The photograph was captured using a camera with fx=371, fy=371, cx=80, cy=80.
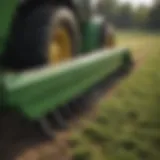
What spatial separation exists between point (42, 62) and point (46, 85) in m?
0.28

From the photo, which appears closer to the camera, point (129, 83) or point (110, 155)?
point (110, 155)

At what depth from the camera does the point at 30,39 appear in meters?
1.36

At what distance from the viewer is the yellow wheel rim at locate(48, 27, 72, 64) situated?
1558 mm

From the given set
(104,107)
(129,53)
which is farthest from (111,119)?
(129,53)

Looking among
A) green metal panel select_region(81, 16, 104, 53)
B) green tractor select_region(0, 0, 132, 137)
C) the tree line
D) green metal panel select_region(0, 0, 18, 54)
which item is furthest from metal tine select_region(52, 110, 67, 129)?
the tree line

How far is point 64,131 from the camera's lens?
1.37m

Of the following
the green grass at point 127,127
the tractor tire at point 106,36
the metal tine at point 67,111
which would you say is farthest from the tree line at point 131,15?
the metal tine at point 67,111

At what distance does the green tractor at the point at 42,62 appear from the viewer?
0.98m

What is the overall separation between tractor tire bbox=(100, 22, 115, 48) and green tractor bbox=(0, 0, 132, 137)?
2.55ft

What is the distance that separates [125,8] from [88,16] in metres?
1.56

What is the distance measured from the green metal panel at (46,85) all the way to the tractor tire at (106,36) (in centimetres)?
122

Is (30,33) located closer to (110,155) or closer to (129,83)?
(110,155)

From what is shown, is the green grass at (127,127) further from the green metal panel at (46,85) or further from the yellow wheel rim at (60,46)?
the yellow wheel rim at (60,46)

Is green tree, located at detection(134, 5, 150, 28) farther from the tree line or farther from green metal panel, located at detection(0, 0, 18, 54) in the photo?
green metal panel, located at detection(0, 0, 18, 54)
